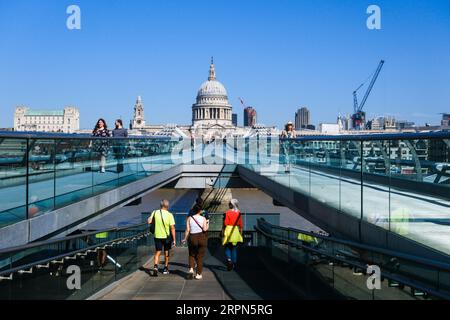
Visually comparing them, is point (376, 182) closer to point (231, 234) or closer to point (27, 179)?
point (231, 234)

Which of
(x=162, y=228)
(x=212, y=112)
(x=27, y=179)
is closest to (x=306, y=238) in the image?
(x=162, y=228)

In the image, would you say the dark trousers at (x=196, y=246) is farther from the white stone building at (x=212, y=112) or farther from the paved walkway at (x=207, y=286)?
the white stone building at (x=212, y=112)

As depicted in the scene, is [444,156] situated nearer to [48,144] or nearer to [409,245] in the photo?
[409,245]

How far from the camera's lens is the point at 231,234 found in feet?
36.8

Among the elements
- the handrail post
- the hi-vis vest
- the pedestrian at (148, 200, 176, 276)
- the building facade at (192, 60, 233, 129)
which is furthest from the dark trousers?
the building facade at (192, 60, 233, 129)

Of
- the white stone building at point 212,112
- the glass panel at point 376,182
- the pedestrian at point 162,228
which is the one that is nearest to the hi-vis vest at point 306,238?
the glass panel at point 376,182

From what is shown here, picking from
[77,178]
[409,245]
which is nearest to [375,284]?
[409,245]

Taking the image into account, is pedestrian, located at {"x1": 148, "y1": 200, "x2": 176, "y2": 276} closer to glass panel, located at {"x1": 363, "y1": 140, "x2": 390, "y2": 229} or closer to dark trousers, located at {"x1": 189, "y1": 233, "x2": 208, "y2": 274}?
dark trousers, located at {"x1": 189, "y1": 233, "x2": 208, "y2": 274}

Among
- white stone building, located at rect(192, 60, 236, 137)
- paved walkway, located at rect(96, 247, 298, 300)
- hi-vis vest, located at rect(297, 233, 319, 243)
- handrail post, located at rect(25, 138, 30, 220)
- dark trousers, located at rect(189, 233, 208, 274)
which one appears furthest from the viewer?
white stone building, located at rect(192, 60, 236, 137)

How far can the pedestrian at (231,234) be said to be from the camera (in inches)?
434

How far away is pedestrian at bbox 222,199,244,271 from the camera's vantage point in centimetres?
1102

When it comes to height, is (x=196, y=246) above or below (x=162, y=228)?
below

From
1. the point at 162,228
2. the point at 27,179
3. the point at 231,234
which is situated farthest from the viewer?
the point at 231,234
